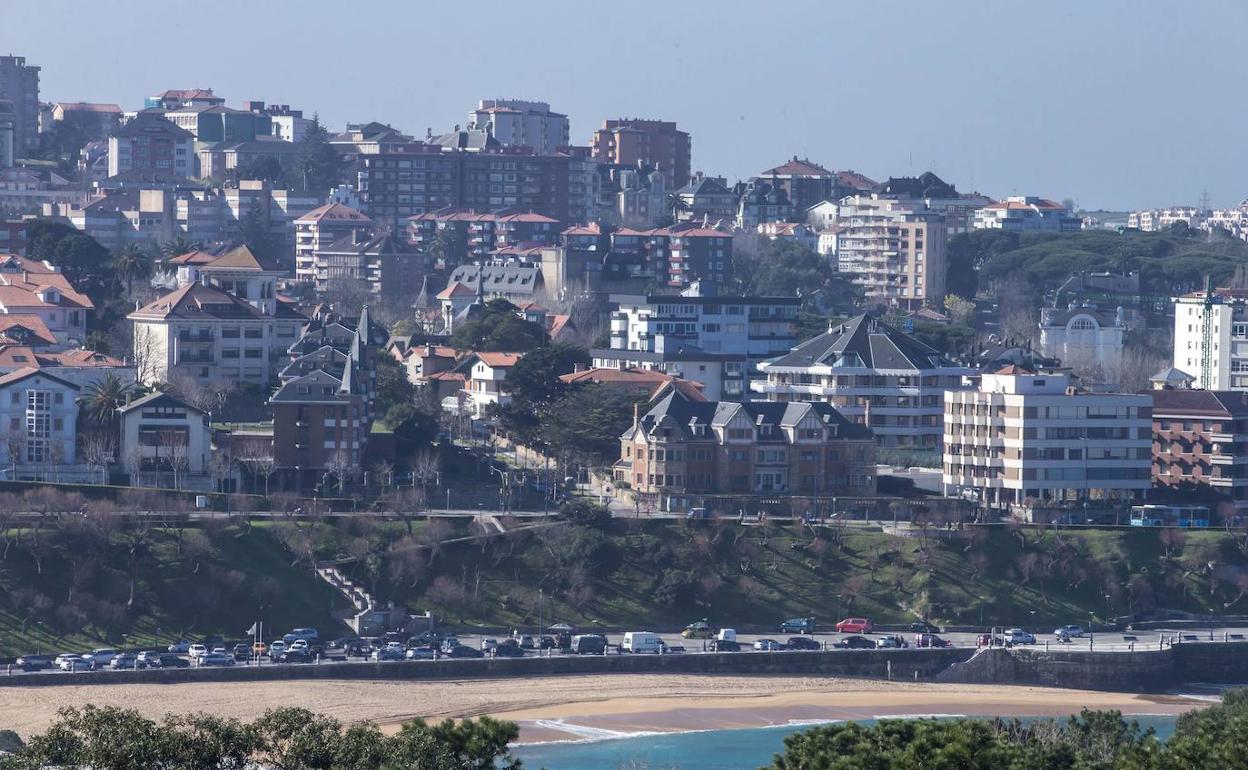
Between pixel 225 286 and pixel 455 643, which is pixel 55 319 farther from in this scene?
pixel 455 643

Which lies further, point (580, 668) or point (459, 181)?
point (459, 181)

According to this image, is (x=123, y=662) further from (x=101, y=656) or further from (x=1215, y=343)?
(x=1215, y=343)

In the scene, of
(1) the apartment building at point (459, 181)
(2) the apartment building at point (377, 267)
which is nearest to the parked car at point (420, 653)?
(2) the apartment building at point (377, 267)

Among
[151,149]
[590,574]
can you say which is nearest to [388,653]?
Result: [590,574]

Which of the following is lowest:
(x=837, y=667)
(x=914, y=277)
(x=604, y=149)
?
(x=837, y=667)

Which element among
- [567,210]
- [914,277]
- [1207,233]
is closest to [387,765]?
[914,277]
